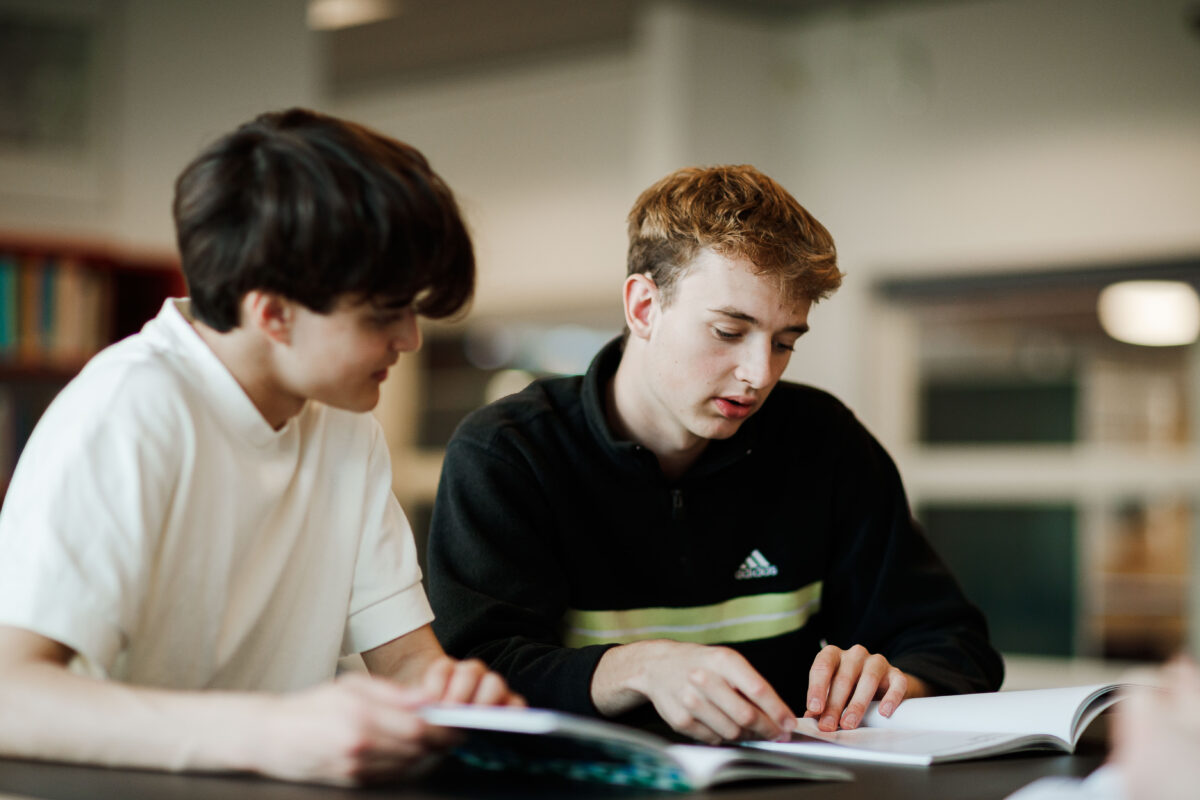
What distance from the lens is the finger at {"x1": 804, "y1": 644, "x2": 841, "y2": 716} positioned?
51.7 inches

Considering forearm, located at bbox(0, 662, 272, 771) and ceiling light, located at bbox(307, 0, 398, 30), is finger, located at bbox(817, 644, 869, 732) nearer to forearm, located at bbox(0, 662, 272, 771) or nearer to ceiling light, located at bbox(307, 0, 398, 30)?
forearm, located at bbox(0, 662, 272, 771)

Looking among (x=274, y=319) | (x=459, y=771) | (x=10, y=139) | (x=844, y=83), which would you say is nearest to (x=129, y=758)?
(x=459, y=771)

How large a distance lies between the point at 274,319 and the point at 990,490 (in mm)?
4215

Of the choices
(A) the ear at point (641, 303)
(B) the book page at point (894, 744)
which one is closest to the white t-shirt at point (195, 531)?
(B) the book page at point (894, 744)

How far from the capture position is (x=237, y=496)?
1.11 meters

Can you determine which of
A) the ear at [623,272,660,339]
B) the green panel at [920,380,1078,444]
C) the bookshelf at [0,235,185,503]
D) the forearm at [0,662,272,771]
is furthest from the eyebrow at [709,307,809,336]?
the green panel at [920,380,1078,444]

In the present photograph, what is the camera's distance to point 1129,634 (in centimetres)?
474

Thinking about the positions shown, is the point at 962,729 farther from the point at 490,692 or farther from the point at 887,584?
the point at 490,692

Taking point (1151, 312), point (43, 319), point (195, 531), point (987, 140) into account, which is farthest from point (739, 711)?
point (987, 140)

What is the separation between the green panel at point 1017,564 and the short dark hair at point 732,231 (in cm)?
352

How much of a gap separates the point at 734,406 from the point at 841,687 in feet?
1.22

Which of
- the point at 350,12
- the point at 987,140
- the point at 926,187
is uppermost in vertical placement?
the point at 350,12

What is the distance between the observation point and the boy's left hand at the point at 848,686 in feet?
4.32

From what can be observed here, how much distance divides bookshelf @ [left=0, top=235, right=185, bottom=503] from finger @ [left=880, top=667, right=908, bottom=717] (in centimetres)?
292
